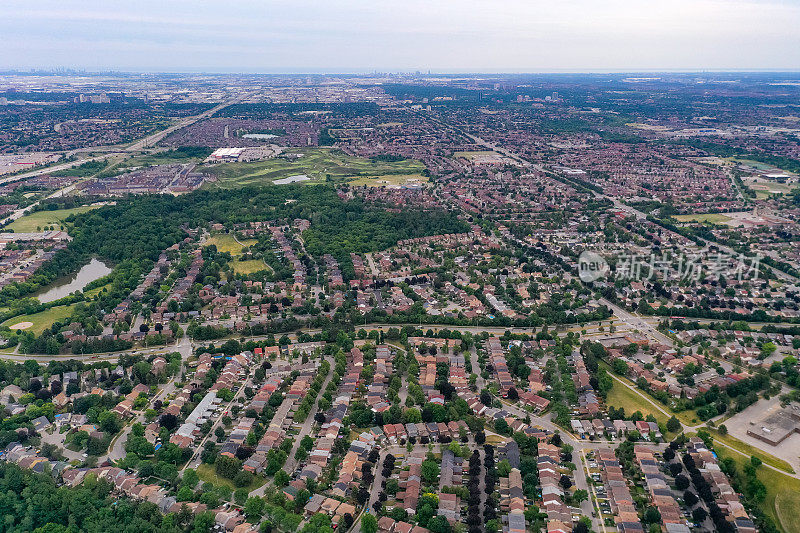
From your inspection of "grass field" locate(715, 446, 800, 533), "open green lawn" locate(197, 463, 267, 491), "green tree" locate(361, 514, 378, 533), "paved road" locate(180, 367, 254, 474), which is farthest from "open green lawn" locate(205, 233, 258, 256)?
"grass field" locate(715, 446, 800, 533)

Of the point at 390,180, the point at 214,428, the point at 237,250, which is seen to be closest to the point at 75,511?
the point at 214,428

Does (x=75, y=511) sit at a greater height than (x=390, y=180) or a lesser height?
lesser

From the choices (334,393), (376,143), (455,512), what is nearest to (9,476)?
(334,393)

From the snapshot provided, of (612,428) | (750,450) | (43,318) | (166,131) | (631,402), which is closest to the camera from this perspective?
(750,450)

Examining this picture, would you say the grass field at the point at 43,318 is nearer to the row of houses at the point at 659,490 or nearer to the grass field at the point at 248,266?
the grass field at the point at 248,266

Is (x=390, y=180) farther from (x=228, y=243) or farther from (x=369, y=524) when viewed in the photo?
(x=369, y=524)

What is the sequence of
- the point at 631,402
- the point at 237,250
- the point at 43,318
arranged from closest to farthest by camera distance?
the point at 631,402, the point at 43,318, the point at 237,250

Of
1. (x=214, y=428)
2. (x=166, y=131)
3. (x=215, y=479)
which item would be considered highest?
(x=166, y=131)

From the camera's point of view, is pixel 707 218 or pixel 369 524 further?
pixel 707 218
